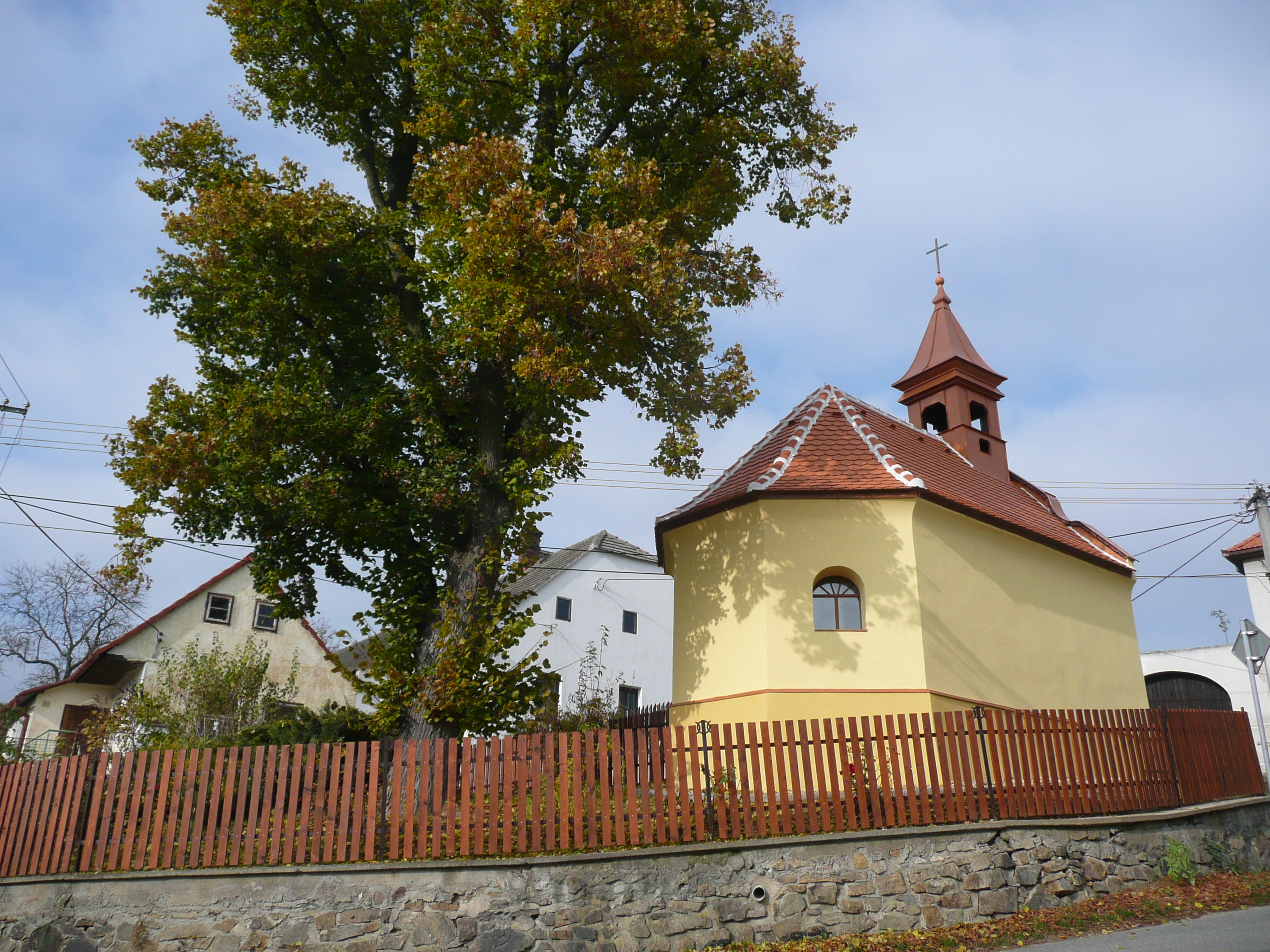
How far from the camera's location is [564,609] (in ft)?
99.2

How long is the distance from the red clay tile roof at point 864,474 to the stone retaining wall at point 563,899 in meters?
5.42

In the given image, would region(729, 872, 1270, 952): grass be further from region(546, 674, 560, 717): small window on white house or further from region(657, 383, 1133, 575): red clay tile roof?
region(657, 383, 1133, 575): red clay tile roof

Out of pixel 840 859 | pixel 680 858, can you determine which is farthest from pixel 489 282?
pixel 840 859

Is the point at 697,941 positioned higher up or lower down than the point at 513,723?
lower down

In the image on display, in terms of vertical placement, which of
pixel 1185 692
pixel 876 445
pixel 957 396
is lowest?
pixel 1185 692

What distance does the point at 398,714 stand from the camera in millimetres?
11250

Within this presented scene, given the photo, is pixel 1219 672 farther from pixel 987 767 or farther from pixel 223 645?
pixel 223 645

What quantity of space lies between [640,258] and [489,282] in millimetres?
1951

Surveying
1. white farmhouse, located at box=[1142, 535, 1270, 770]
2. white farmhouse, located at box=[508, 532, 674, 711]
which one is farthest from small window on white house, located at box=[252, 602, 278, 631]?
white farmhouse, located at box=[1142, 535, 1270, 770]

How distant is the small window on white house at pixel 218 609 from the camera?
24.8m

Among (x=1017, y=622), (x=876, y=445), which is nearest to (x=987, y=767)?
(x=1017, y=622)

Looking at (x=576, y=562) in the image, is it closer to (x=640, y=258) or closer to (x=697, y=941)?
(x=640, y=258)

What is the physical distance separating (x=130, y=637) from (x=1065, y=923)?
22448 mm

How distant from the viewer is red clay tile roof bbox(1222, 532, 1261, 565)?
1000 inches
